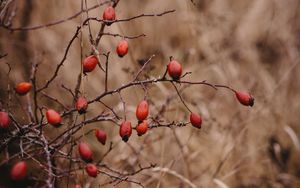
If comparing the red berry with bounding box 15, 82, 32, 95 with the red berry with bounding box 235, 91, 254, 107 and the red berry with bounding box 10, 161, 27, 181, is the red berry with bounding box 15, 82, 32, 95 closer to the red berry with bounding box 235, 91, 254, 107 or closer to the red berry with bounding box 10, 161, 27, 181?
the red berry with bounding box 10, 161, 27, 181

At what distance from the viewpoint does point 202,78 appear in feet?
9.75

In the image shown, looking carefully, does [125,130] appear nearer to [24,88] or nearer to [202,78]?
[24,88]

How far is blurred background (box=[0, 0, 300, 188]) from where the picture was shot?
88.9 inches

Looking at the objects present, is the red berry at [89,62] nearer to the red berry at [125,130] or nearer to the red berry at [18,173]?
the red berry at [125,130]

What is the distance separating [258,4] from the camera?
11.5 ft

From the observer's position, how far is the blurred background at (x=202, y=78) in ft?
7.41

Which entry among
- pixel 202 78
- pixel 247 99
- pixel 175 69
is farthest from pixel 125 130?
pixel 202 78

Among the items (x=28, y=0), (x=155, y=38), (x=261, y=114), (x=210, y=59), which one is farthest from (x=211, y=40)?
(x=28, y=0)

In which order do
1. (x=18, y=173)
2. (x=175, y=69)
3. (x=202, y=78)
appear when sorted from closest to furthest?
(x=18, y=173)
(x=175, y=69)
(x=202, y=78)

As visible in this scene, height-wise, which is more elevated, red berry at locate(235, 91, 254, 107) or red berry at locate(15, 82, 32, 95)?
red berry at locate(15, 82, 32, 95)

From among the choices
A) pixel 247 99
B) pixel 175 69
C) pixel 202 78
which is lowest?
pixel 202 78

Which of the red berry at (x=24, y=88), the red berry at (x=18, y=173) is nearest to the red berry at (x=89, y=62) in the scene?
the red berry at (x=24, y=88)

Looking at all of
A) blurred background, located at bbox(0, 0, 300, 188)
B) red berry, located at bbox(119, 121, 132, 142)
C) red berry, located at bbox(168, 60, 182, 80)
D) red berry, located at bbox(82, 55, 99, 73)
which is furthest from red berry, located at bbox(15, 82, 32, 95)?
blurred background, located at bbox(0, 0, 300, 188)

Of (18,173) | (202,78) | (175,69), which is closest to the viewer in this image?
(18,173)
